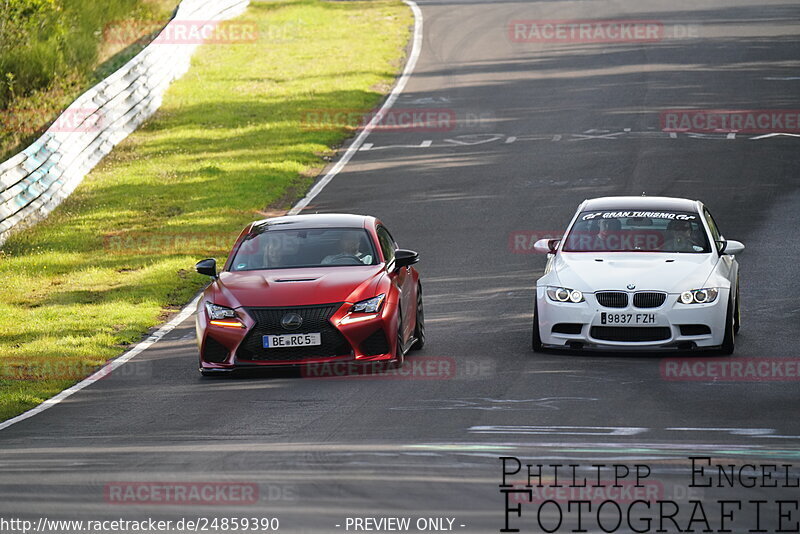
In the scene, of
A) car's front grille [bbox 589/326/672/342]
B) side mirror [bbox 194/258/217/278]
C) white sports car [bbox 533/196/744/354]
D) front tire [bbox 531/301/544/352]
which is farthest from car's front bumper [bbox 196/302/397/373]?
car's front grille [bbox 589/326/672/342]

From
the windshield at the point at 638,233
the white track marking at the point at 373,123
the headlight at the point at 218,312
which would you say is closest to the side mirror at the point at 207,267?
the headlight at the point at 218,312

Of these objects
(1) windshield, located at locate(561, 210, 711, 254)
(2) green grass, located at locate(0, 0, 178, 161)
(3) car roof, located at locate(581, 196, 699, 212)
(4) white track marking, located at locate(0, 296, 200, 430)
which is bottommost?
(4) white track marking, located at locate(0, 296, 200, 430)

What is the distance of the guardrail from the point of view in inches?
968

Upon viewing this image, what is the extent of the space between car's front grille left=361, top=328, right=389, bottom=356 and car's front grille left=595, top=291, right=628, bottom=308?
2448 millimetres

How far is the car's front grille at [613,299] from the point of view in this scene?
1483cm

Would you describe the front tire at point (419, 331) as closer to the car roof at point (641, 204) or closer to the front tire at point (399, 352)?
the front tire at point (399, 352)

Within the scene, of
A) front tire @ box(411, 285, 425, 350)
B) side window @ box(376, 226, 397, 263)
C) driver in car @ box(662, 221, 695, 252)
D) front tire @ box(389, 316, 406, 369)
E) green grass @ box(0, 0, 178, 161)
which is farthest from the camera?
green grass @ box(0, 0, 178, 161)

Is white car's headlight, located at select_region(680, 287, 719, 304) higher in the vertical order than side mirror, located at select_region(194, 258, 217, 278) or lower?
lower

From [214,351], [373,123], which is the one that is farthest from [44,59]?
[214,351]

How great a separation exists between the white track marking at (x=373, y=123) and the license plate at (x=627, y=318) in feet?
35.6

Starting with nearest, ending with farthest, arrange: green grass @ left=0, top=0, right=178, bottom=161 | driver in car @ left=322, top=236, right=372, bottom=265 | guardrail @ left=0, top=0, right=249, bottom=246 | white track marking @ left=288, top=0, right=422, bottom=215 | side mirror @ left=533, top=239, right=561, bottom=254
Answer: driver in car @ left=322, top=236, right=372, bottom=265
side mirror @ left=533, top=239, right=561, bottom=254
guardrail @ left=0, top=0, right=249, bottom=246
white track marking @ left=288, top=0, right=422, bottom=215
green grass @ left=0, top=0, right=178, bottom=161

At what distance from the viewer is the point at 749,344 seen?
606 inches

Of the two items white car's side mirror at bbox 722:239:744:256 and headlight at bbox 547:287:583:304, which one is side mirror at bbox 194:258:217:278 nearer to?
headlight at bbox 547:287:583:304

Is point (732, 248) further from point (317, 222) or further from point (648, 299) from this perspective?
point (317, 222)
